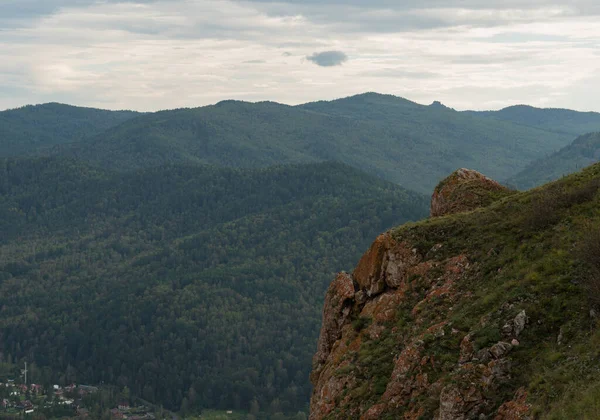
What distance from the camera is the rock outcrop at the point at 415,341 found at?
21609 mm

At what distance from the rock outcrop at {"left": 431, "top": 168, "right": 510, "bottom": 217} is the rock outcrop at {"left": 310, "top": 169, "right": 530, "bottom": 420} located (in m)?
0.09

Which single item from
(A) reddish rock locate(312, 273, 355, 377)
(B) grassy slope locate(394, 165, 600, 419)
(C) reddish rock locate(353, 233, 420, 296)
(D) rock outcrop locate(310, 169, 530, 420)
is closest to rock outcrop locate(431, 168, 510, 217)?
(D) rock outcrop locate(310, 169, 530, 420)

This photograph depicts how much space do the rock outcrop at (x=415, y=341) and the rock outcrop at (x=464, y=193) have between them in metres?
0.09

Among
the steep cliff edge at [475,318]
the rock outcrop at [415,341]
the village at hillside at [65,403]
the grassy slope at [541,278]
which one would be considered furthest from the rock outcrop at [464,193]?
the village at hillside at [65,403]

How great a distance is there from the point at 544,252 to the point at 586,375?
736cm

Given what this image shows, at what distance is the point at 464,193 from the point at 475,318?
1263cm

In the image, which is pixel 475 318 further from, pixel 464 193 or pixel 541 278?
pixel 464 193

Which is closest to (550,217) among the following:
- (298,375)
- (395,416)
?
(395,416)

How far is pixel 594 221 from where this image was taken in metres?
26.9

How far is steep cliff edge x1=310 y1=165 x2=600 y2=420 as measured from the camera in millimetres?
21062

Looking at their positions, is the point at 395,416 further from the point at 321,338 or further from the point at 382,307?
the point at 321,338

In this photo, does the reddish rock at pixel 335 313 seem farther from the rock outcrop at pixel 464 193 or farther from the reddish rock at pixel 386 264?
the rock outcrop at pixel 464 193

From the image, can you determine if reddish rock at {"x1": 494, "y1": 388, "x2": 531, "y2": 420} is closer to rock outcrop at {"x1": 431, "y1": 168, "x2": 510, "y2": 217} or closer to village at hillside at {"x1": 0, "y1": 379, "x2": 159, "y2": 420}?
rock outcrop at {"x1": 431, "y1": 168, "x2": 510, "y2": 217}

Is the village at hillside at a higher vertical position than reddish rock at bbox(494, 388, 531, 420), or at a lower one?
lower
